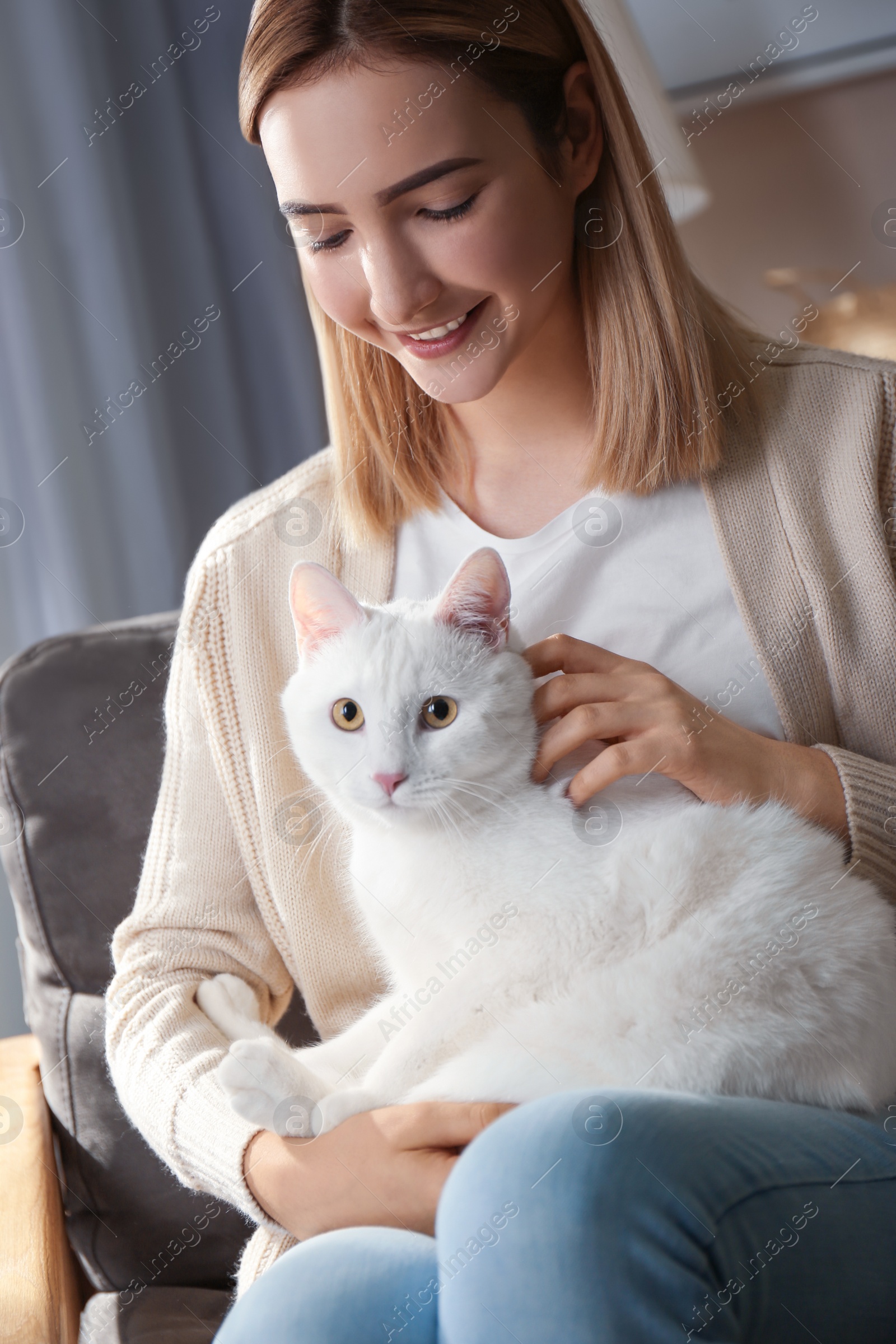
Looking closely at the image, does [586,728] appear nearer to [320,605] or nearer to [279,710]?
[320,605]

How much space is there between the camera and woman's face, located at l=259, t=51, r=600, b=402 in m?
0.93

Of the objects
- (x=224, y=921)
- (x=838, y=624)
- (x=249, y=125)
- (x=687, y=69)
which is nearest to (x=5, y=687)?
(x=224, y=921)

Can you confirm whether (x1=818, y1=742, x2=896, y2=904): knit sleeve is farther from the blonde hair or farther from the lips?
the lips

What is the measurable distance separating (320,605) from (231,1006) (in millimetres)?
493

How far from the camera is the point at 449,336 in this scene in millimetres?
1053

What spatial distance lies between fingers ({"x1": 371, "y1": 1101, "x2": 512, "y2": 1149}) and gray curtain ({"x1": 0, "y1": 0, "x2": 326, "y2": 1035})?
4.44 feet

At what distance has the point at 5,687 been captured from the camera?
1.40 m

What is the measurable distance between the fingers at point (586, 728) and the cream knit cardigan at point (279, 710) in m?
0.26

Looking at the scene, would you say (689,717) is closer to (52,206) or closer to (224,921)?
(224,921)

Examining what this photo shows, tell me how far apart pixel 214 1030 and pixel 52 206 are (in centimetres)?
185

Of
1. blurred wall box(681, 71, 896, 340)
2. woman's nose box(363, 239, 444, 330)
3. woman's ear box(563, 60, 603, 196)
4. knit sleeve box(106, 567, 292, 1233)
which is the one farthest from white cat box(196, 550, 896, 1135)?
blurred wall box(681, 71, 896, 340)

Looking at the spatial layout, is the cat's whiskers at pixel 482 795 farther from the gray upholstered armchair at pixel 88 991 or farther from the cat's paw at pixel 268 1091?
the gray upholstered armchair at pixel 88 991

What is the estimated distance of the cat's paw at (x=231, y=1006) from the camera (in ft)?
3.52

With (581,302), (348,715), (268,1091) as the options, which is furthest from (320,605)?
(581,302)
